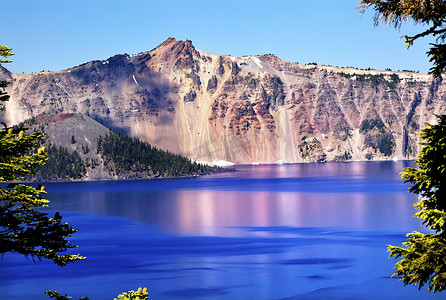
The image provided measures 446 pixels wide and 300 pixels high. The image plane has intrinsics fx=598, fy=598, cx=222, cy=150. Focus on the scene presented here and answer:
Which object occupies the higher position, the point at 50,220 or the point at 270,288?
the point at 50,220

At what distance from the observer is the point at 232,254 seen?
291 feet

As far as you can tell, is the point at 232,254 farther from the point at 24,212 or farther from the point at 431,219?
the point at 431,219

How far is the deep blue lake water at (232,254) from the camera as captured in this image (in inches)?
2633

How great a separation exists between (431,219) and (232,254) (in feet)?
245

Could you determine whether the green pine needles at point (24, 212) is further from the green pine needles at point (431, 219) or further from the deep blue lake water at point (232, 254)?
the deep blue lake water at point (232, 254)

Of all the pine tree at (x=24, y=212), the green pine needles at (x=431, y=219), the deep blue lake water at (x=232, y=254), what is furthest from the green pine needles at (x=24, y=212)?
the deep blue lake water at (x=232, y=254)

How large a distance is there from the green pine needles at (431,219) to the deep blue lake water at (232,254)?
48.9 meters

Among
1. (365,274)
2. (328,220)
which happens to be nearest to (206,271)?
(365,274)

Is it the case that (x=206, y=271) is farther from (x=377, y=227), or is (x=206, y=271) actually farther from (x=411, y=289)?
(x=377, y=227)

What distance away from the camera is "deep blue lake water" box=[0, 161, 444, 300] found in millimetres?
66875


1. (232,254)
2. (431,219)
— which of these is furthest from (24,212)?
(232,254)

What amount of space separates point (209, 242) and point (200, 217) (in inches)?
1547

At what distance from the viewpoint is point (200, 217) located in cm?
14175

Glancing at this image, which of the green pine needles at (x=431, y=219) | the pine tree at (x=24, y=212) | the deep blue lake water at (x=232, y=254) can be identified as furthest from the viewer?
the deep blue lake water at (x=232, y=254)
